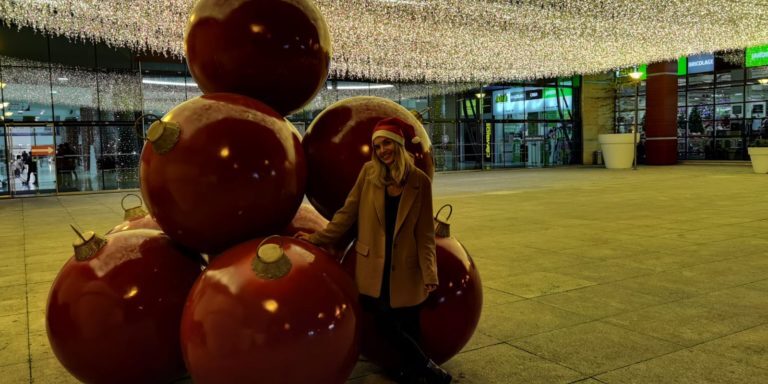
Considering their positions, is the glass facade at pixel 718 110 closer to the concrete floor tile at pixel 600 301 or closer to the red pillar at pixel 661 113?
the red pillar at pixel 661 113

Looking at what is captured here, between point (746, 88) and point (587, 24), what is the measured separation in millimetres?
14628

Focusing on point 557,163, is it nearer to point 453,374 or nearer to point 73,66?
point 73,66

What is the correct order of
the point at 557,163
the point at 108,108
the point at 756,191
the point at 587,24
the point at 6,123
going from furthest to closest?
the point at 557,163, the point at 108,108, the point at 6,123, the point at 587,24, the point at 756,191

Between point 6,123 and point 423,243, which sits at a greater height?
point 6,123

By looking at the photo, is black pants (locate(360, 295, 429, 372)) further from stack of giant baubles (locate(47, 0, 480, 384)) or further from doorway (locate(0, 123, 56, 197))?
doorway (locate(0, 123, 56, 197))

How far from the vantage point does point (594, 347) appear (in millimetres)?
4074

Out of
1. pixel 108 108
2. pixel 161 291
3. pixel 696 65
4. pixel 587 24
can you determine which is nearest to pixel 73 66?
pixel 108 108

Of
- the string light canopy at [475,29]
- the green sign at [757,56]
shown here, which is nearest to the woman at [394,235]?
the string light canopy at [475,29]

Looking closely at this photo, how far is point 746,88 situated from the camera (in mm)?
27875

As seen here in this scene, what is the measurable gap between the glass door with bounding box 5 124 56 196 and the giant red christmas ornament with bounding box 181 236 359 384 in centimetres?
2027

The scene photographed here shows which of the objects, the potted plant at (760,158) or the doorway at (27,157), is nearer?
the doorway at (27,157)

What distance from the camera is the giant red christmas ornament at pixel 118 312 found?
3.22 meters

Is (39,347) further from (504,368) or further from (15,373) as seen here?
(504,368)

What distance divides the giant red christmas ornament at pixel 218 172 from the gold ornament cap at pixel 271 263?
1.28ft
